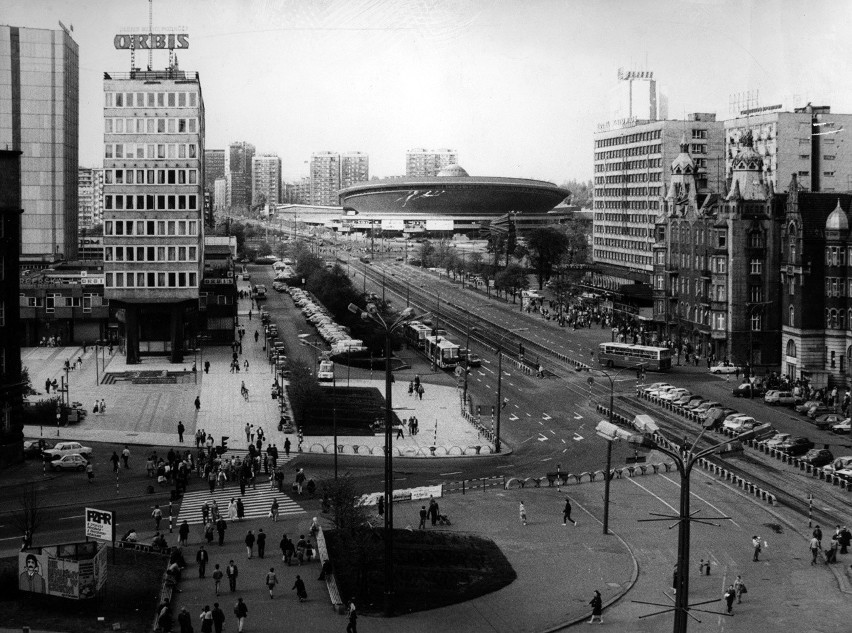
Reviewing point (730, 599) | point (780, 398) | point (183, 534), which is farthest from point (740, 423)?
point (183, 534)

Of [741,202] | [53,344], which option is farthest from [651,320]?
[53,344]

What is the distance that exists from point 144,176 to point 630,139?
78212mm

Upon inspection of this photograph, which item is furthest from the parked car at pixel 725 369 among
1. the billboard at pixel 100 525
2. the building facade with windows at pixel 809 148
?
the billboard at pixel 100 525

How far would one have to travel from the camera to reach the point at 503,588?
36281 millimetres

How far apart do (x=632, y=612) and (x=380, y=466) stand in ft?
73.2

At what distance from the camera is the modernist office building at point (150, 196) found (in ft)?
283

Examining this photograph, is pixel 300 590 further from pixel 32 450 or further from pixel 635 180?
pixel 635 180

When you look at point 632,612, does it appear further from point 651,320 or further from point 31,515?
point 651,320

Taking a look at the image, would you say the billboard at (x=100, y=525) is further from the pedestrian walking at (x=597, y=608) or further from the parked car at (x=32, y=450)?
the parked car at (x=32, y=450)

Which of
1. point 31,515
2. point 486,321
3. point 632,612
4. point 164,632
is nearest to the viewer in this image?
point 164,632

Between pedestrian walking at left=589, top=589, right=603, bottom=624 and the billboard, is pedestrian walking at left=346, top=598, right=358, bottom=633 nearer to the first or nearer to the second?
pedestrian walking at left=589, top=589, right=603, bottom=624

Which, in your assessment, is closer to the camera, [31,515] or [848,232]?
[31,515]

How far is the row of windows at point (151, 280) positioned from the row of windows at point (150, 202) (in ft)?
15.6

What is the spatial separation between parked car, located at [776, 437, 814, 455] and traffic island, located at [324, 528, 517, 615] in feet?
70.6
